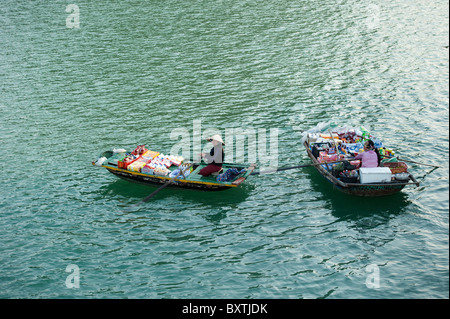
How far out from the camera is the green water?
64.8 feet

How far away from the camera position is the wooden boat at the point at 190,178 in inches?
937

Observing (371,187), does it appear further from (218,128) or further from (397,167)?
(218,128)

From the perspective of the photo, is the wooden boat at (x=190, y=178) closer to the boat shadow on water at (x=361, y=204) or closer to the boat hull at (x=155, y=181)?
the boat hull at (x=155, y=181)

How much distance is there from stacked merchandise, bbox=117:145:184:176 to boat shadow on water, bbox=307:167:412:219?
6870mm

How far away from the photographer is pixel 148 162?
82.8 feet

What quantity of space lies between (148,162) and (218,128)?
6425 mm

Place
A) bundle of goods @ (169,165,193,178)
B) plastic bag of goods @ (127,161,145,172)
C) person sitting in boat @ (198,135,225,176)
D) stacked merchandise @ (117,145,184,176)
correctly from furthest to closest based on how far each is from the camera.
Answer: plastic bag of goods @ (127,161,145,172), stacked merchandise @ (117,145,184,176), bundle of goods @ (169,165,193,178), person sitting in boat @ (198,135,225,176)

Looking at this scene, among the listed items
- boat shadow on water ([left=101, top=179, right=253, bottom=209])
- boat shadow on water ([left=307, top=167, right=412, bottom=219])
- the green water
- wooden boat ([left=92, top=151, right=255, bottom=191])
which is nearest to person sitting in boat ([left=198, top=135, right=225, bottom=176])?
wooden boat ([left=92, top=151, right=255, bottom=191])

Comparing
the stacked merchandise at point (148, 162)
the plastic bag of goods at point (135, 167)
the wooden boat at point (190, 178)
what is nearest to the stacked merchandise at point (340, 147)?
the wooden boat at point (190, 178)

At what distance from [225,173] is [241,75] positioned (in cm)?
1480

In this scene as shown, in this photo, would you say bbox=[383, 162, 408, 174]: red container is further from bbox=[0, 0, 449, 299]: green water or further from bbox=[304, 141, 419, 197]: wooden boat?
bbox=[0, 0, 449, 299]: green water

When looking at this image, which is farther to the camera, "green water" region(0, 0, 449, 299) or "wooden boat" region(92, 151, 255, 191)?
"wooden boat" region(92, 151, 255, 191)

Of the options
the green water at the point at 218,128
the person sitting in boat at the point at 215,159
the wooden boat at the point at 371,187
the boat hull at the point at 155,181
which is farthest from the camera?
the person sitting in boat at the point at 215,159

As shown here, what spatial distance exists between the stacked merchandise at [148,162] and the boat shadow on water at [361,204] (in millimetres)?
6870
